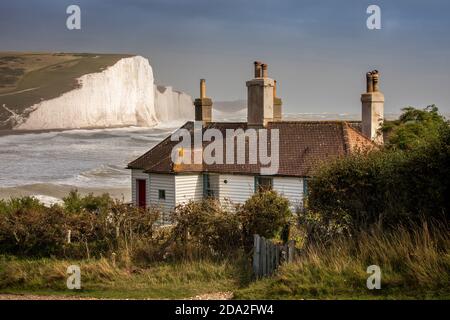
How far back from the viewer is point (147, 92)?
184 m

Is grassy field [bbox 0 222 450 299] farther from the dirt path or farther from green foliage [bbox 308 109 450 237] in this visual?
green foliage [bbox 308 109 450 237]

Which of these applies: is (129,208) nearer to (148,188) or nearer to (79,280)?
(79,280)

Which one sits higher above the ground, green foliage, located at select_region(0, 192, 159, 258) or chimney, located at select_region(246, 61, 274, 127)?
chimney, located at select_region(246, 61, 274, 127)

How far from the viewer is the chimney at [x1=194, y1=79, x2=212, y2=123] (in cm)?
3275

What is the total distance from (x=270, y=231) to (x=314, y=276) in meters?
4.02

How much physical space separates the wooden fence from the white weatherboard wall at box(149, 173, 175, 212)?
14.7 metres

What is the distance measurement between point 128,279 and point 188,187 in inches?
588

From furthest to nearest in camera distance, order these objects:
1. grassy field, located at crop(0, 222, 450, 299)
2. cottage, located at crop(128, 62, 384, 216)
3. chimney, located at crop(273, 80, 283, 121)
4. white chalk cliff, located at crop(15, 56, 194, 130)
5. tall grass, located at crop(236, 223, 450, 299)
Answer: white chalk cliff, located at crop(15, 56, 194, 130) < chimney, located at crop(273, 80, 283, 121) < cottage, located at crop(128, 62, 384, 216) < grassy field, located at crop(0, 222, 450, 299) < tall grass, located at crop(236, 223, 450, 299)

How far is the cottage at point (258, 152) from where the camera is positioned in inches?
1104

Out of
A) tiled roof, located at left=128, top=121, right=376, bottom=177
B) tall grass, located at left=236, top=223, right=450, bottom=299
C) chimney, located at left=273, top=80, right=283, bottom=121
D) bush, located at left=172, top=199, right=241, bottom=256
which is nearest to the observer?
tall grass, located at left=236, top=223, right=450, bottom=299

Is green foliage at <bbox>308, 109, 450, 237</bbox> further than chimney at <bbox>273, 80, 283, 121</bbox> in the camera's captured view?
No

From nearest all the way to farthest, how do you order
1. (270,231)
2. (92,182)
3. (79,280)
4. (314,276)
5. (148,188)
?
(314,276), (79,280), (270,231), (148,188), (92,182)

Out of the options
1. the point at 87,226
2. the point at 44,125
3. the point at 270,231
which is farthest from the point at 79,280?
the point at 44,125

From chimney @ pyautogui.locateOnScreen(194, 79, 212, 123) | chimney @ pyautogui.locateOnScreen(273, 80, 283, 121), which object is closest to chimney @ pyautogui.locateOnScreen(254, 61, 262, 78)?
chimney @ pyautogui.locateOnScreen(273, 80, 283, 121)
